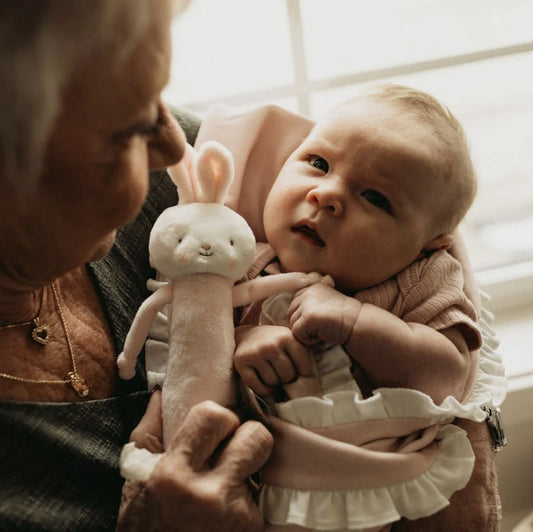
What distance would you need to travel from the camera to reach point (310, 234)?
1116 mm

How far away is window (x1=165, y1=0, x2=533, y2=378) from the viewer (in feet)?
5.45

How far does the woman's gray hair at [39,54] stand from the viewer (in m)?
0.60

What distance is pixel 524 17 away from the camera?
1.78m

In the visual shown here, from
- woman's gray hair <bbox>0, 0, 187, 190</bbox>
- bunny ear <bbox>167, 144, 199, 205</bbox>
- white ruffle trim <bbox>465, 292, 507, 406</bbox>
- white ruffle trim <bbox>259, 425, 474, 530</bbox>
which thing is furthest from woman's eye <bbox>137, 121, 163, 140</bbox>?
white ruffle trim <bbox>465, 292, 507, 406</bbox>

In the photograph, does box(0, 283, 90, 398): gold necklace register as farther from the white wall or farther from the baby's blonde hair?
the white wall

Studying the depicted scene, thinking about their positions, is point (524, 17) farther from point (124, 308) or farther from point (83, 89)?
point (83, 89)

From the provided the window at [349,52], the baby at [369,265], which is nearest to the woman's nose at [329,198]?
the baby at [369,265]

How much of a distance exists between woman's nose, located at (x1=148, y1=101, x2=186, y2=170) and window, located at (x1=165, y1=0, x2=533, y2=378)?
2.85 feet

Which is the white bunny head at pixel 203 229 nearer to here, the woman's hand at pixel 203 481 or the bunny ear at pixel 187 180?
the bunny ear at pixel 187 180

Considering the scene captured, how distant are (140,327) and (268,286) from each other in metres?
0.21

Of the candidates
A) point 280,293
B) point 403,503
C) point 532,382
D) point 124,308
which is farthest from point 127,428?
point 532,382

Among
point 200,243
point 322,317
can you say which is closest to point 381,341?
point 322,317

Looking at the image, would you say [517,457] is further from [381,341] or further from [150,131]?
[150,131]

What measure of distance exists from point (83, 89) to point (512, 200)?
165 cm
